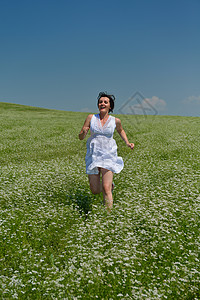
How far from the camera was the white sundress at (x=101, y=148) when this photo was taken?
24.9 feet

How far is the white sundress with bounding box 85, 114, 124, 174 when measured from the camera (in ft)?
24.9

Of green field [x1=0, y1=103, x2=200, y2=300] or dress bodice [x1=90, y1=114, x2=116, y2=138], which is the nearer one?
green field [x1=0, y1=103, x2=200, y2=300]

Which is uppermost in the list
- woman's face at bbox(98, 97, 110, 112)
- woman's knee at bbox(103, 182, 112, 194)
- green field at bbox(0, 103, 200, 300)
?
woman's face at bbox(98, 97, 110, 112)

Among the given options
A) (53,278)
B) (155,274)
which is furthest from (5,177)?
(155,274)

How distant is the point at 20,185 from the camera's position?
9938 mm

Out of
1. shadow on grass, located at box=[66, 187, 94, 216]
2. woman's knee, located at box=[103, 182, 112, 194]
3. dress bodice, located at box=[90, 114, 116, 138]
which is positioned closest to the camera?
woman's knee, located at box=[103, 182, 112, 194]

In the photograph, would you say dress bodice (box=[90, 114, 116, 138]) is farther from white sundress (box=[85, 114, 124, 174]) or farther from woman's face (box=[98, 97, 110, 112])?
woman's face (box=[98, 97, 110, 112])

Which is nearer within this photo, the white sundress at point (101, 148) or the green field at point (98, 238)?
the green field at point (98, 238)

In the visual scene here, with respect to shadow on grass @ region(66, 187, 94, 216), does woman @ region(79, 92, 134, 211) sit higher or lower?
higher

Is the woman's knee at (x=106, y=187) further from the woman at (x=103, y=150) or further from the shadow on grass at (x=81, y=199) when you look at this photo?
the shadow on grass at (x=81, y=199)

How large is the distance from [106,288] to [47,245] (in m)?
2.04

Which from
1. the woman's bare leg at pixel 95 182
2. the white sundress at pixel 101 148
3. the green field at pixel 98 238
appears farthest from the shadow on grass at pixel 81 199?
the white sundress at pixel 101 148

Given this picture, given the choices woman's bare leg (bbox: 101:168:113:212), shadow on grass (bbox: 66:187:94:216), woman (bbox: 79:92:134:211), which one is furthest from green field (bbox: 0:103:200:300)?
woman (bbox: 79:92:134:211)

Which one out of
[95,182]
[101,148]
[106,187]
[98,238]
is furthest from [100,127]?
[98,238]
